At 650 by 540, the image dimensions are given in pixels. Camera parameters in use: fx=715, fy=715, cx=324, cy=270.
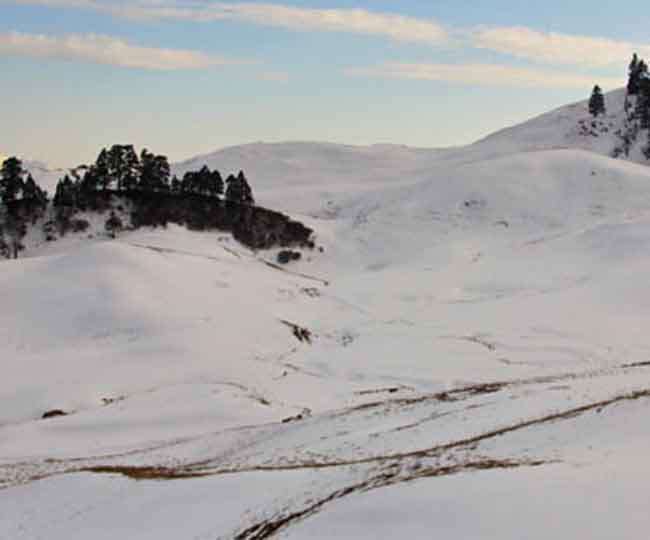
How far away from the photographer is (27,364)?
40.5m

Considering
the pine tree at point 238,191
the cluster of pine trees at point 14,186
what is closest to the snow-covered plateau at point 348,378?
the cluster of pine trees at point 14,186

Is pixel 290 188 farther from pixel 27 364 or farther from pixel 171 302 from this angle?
pixel 27 364

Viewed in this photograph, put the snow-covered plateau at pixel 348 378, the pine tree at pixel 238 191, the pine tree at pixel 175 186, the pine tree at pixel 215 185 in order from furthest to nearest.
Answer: the pine tree at pixel 238 191
the pine tree at pixel 215 185
the pine tree at pixel 175 186
the snow-covered plateau at pixel 348 378

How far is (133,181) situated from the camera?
85312 mm

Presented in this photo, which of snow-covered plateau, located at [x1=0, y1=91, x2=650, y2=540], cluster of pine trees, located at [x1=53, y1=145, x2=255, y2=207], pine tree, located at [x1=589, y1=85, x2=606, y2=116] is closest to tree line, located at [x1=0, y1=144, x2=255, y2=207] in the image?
cluster of pine trees, located at [x1=53, y1=145, x2=255, y2=207]

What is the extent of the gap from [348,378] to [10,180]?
53184 millimetres

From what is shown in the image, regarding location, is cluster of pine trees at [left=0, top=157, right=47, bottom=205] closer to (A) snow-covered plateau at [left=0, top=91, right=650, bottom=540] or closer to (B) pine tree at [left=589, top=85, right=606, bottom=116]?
(A) snow-covered plateau at [left=0, top=91, right=650, bottom=540]

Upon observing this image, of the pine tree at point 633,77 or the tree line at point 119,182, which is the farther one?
the pine tree at point 633,77

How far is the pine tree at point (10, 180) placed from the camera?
77.2 m

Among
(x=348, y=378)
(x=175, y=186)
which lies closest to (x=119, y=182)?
(x=175, y=186)

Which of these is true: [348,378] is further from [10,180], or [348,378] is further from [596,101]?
[596,101]

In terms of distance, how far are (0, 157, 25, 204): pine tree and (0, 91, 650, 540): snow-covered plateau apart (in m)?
9.21

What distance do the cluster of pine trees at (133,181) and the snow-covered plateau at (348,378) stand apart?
294 inches

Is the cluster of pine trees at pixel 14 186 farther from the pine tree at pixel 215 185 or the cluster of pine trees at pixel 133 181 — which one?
the pine tree at pixel 215 185
